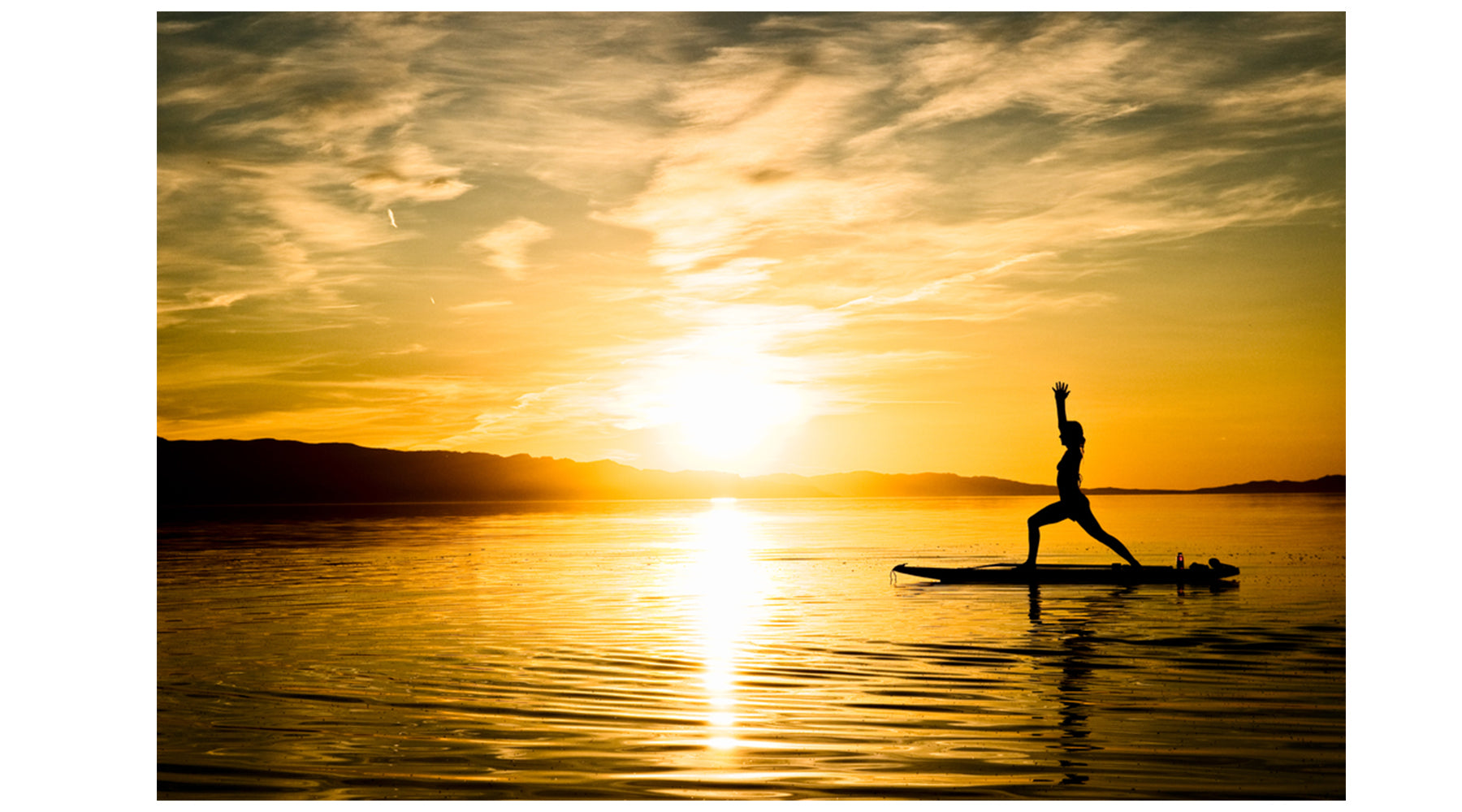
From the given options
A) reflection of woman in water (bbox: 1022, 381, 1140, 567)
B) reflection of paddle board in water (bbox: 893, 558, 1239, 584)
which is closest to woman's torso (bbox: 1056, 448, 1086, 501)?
reflection of woman in water (bbox: 1022, 381, 1140, 567)

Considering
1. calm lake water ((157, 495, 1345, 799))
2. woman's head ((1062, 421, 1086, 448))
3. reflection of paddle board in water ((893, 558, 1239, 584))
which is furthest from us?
reflection of paddle board in water ((893, 558, 1239, 584))

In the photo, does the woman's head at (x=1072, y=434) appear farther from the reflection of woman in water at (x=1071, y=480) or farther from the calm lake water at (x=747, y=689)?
the calm lake water at (x=747, y=689)

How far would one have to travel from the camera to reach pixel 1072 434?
1830 cm

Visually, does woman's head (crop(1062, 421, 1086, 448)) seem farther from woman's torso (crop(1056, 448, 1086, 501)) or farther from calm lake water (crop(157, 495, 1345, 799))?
calm lake water (crop(157, 495, 1345, 799))

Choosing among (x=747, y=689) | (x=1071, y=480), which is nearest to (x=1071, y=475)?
(x=1071, y=480)

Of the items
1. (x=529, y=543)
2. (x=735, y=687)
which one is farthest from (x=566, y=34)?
(x=529, y=543)

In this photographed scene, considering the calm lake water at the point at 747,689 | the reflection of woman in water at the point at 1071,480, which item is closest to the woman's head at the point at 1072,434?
the reflection of woman in water at the point at 1071,480

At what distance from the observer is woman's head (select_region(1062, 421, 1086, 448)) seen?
1820cm

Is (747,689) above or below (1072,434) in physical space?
below

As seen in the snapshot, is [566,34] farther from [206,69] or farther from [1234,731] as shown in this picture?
[1234,731]

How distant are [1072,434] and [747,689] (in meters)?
9.25

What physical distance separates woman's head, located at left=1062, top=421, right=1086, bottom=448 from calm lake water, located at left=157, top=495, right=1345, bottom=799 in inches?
99.9

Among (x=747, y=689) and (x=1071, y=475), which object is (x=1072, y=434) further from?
(x=747, y=689)
